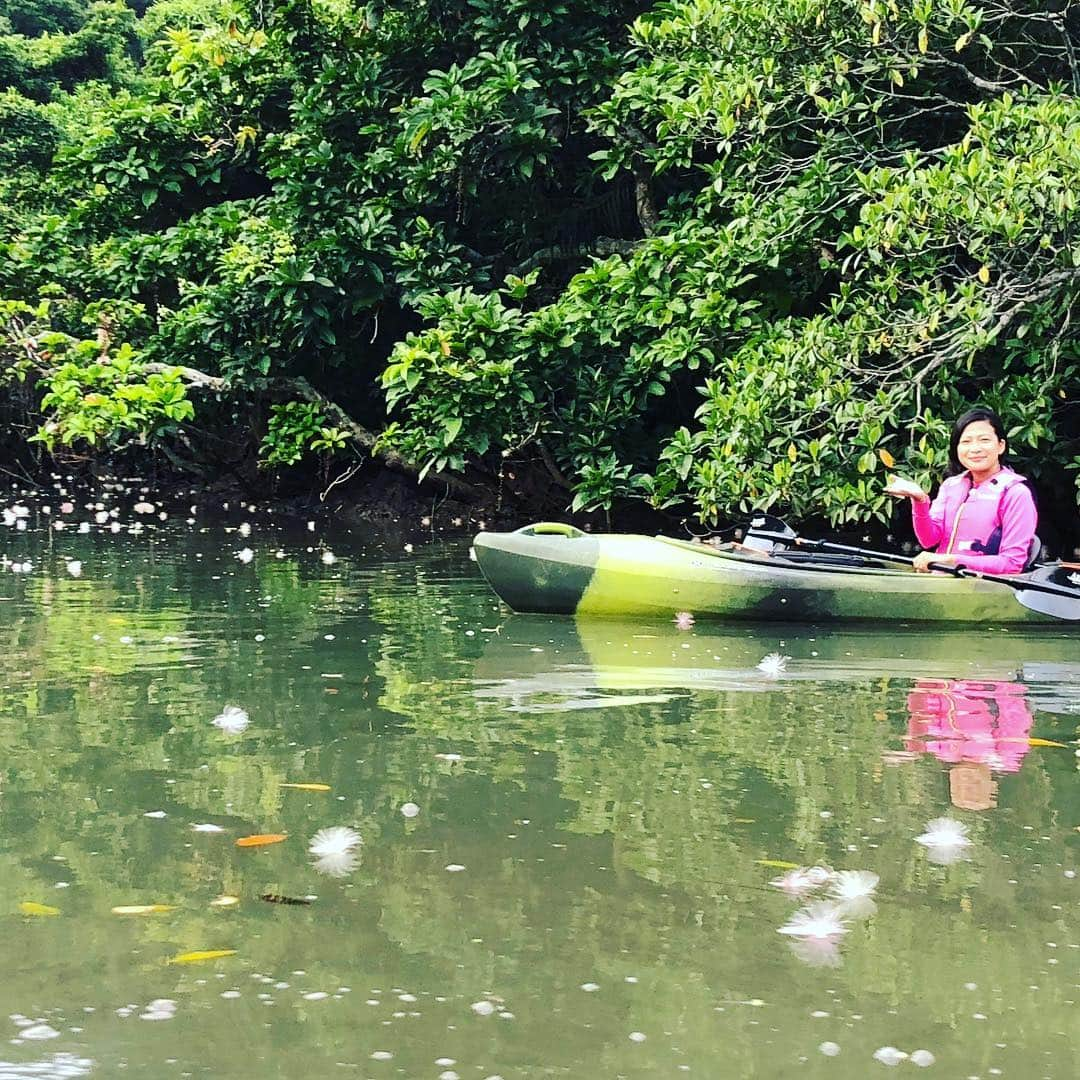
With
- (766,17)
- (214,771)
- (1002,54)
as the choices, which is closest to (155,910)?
(214,771)

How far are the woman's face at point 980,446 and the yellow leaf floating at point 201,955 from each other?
568 cm

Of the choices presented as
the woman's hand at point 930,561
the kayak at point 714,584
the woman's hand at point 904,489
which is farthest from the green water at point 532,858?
the woman's hand at point 904,489

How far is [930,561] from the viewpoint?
773cm

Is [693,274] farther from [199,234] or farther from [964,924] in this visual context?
[964,924]

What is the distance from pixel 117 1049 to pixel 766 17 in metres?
8.41

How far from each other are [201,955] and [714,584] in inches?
201

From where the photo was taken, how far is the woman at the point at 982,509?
7.76 metres

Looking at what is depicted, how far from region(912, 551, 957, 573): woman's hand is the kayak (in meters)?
0.06

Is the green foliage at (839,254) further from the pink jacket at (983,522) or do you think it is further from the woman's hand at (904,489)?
the woman's hand at (904,489)

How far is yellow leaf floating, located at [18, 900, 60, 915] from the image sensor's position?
3.30 metres

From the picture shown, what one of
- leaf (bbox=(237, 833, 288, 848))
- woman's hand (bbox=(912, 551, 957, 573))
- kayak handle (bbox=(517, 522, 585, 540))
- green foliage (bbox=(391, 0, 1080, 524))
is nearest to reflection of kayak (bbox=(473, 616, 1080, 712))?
woman's hand (bbox=(912, 551, 957, 573))

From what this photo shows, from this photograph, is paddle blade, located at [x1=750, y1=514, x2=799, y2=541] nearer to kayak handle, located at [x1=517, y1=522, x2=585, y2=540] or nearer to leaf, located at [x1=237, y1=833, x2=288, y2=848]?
kayak handle, located at [x1=517, y1=522, x2=585, y2=540]

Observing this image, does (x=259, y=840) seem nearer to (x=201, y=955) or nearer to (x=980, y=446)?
(x=201, y=955)

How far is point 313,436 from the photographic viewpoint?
1419 centimetres
